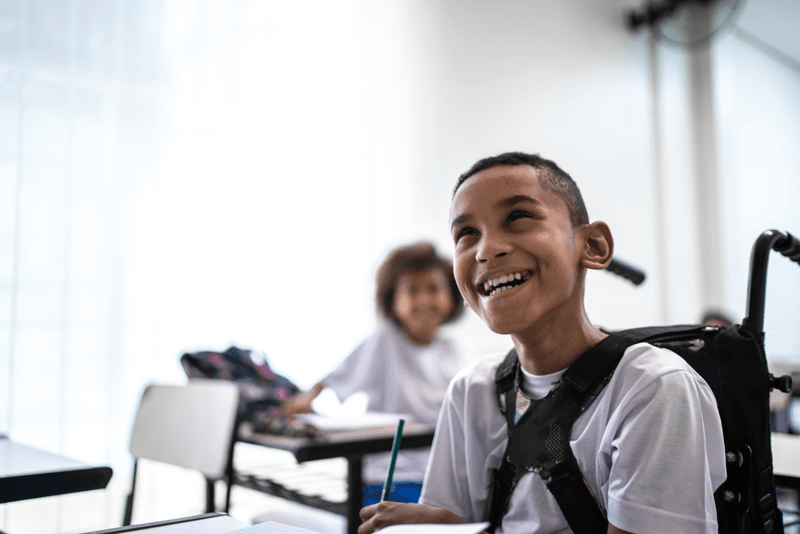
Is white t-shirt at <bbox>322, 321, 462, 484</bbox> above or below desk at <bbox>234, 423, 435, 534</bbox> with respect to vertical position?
above

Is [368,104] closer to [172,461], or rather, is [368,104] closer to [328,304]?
[328,304]

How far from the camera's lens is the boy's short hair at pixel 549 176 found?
0.74m

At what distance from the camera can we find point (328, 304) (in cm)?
295

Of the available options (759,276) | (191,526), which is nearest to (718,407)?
(759,276)

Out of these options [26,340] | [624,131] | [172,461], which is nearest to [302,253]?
[26,340]

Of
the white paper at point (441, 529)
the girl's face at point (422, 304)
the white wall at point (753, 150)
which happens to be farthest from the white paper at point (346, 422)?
the white wall at point (753, 150)

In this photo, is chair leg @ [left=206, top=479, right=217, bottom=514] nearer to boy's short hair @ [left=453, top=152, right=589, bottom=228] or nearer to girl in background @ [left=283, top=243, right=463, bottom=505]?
girl in background @ [left=283, top=243, right=463, bottom=505]

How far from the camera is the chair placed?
126cm

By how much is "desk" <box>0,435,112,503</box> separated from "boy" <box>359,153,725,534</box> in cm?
42

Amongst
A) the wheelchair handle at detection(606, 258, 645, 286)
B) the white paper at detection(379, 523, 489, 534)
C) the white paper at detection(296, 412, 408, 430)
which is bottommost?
the white paper at detection(296, 412, 408, 430)

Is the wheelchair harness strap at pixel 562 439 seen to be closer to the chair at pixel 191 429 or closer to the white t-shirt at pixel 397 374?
the chair at pixel 191 429

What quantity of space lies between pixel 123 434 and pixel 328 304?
1.02m

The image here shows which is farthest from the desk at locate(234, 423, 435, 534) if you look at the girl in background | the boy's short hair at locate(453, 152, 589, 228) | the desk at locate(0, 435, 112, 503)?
the boy's short hair at locate(453, 152, 589, 228)

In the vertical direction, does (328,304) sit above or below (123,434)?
above
